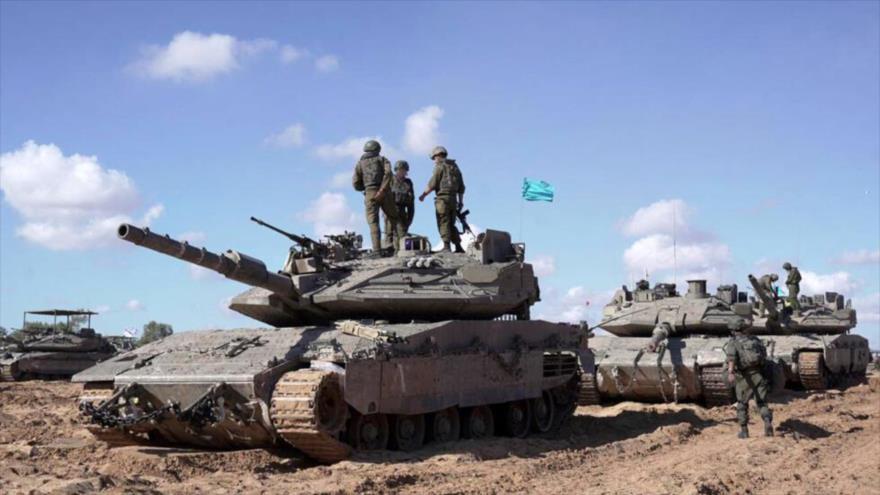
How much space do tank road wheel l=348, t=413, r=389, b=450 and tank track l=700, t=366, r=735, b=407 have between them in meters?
8.81

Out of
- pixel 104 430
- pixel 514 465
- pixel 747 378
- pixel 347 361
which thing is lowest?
pixel 514 465

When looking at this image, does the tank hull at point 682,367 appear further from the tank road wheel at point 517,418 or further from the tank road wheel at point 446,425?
the tank road wheel at point 446,425

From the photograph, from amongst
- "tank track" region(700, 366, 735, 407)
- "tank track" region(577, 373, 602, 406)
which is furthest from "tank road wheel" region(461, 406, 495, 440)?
"tank track" region(700, 366, 735, 407)

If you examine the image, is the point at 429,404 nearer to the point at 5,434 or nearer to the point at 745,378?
the point at 745,378

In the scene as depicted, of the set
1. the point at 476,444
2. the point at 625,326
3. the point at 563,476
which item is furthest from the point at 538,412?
the point at 625,326

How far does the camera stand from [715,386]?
19.5m

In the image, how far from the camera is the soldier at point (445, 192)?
54.2 feet

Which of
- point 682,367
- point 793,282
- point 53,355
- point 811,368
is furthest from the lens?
point 53,355

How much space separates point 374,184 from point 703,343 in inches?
319

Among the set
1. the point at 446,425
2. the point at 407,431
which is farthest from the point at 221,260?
the point at 446,425

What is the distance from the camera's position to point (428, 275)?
565 inches

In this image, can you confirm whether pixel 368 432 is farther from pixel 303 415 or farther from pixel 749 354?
pixel 749 354

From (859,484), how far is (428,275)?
6135mm

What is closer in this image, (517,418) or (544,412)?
(517,418)
